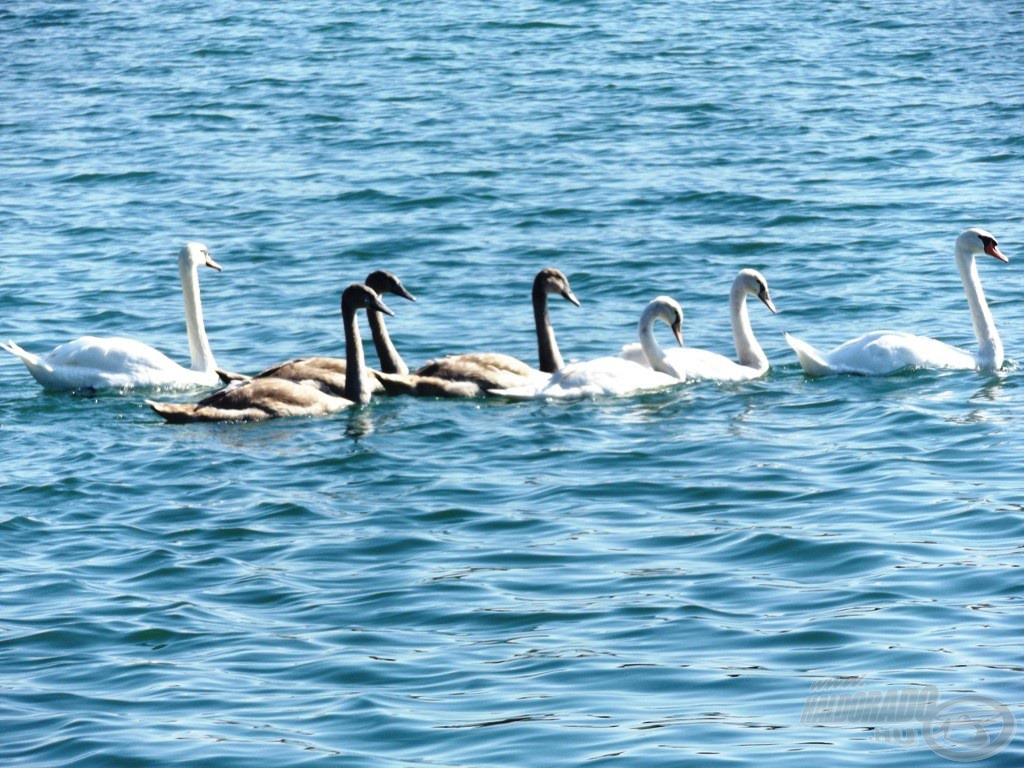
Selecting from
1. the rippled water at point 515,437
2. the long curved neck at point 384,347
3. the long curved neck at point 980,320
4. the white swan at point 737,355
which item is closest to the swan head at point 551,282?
the white swan at point 737,355

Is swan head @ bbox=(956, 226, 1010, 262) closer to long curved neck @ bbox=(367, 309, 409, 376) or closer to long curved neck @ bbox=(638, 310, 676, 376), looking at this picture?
long curved neck @ bbox=(638, 310, 676, 376)

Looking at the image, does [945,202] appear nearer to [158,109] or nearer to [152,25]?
[158,109]

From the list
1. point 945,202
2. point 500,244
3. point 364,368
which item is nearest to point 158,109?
point 500,244

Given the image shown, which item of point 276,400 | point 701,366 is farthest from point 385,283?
point 701,366

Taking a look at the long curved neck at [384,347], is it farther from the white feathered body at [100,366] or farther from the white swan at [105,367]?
the white feathered body at [100,366]

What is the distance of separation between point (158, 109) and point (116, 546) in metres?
17.3

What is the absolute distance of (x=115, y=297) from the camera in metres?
18.4

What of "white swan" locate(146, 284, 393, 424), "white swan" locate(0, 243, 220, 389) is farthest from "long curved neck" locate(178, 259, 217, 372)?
"white swan" locate(146, 284, 393, 424)

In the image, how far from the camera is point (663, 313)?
14.9 metres

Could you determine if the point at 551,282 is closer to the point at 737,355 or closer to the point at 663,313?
the point at 663,313

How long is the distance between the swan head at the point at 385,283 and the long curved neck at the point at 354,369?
128cm

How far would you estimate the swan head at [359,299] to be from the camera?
14.5 m

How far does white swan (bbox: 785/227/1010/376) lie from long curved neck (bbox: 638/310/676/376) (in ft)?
3.14

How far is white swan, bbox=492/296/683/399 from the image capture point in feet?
45.9
